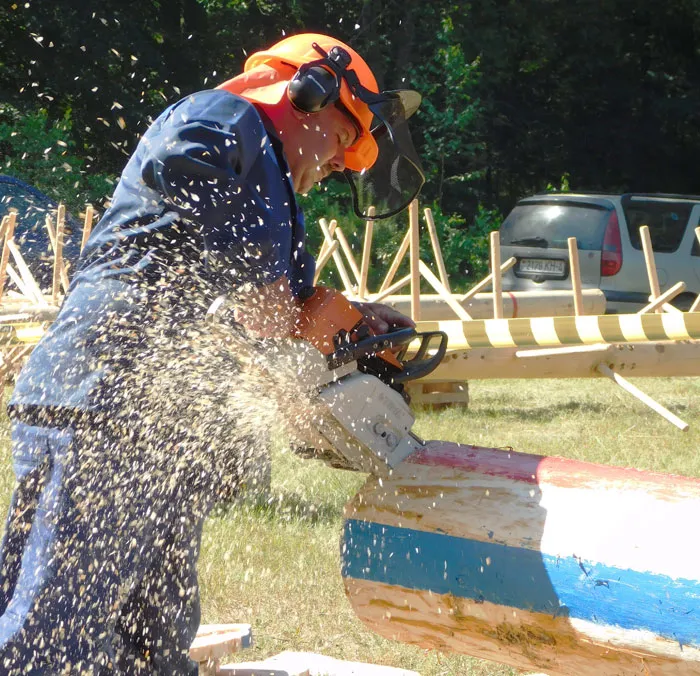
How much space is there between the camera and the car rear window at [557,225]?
10526 millimetres

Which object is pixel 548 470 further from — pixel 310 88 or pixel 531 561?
pixel 310 88

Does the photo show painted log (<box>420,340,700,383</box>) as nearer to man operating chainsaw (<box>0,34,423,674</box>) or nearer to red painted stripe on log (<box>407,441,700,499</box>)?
red painted stripe on log (<box>407,441,700,499</box>)

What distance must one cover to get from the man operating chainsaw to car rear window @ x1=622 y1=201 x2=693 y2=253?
A: 29.8 ft

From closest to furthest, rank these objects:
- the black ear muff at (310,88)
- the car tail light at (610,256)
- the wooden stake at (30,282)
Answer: the black ear muff at (310,88) < the wooden stake at (30,282) < the car tail light at (610,256)

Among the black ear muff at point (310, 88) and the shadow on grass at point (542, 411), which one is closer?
the black ear muff at point (310, 88)

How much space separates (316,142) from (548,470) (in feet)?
3.33

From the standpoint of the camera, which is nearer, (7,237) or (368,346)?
(368,346)

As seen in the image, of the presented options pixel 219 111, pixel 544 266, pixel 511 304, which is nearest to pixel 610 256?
pixel 544 266

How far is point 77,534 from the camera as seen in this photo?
2.22 meters

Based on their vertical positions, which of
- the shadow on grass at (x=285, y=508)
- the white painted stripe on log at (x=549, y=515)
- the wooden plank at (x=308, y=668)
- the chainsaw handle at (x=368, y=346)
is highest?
the chainsaw handle at (x=368, y=346)

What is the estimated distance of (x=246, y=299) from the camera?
2.24 meters

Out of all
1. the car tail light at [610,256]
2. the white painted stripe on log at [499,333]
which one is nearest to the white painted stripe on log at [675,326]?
the white painted stripe on log at [499,333]

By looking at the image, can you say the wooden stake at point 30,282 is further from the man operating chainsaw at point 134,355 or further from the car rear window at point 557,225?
the car rear window at point 557,225

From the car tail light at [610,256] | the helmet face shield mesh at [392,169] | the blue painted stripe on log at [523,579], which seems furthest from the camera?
the car tail light at [610,256]
